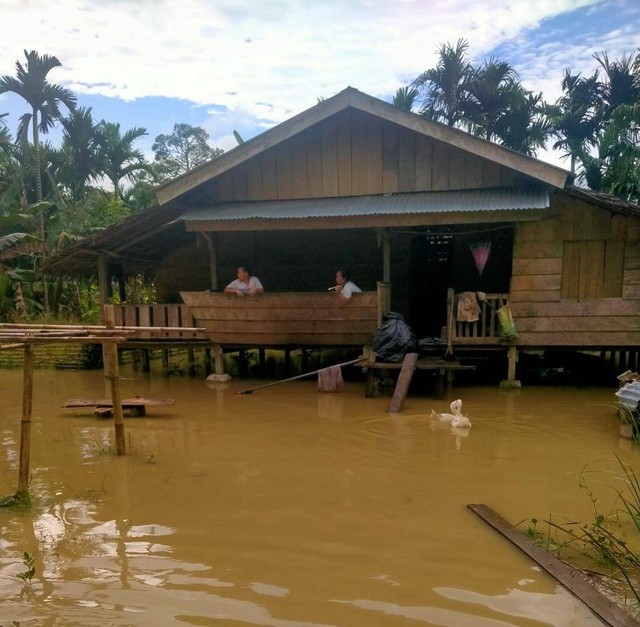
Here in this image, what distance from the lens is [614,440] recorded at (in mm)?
6293

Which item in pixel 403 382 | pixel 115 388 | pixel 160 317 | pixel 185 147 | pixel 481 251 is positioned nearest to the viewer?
pixel 115 388

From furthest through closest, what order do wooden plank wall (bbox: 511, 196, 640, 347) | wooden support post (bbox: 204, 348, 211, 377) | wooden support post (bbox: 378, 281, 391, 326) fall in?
wooden support post (bbox: 204, 348, 211, 377), wooden support post (bbox: 378, 281, 391, 326), wooden plank wall (bbox: 511, 196, 640, 347)

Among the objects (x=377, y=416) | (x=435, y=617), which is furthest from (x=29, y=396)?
(x=377, y=416)

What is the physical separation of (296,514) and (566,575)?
1.98 m

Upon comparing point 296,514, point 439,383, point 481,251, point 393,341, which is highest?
point 481,251

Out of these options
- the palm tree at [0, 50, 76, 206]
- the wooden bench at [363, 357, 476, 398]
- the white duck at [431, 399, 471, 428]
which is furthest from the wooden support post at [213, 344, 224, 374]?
the palm tree at [0, 50, 76, 206]

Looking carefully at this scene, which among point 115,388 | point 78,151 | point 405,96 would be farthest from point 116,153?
point 115,388

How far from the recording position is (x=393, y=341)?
28.9ft

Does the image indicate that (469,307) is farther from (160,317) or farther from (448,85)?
(448,85)

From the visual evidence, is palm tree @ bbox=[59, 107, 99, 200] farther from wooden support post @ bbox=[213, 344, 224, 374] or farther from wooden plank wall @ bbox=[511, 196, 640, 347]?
wooden plank wall @ bbox=[511, 196, 640, 347]

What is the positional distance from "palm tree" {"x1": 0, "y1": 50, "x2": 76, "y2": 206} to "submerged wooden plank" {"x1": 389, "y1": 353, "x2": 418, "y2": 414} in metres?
15.6

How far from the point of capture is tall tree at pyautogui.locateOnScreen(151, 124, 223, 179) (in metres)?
36.1

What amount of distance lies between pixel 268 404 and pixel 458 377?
168 inches

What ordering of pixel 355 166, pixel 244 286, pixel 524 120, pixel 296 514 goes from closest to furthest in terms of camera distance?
pixel 296 514, pixel 244 286, pixel 355 166, pixel 524 120
